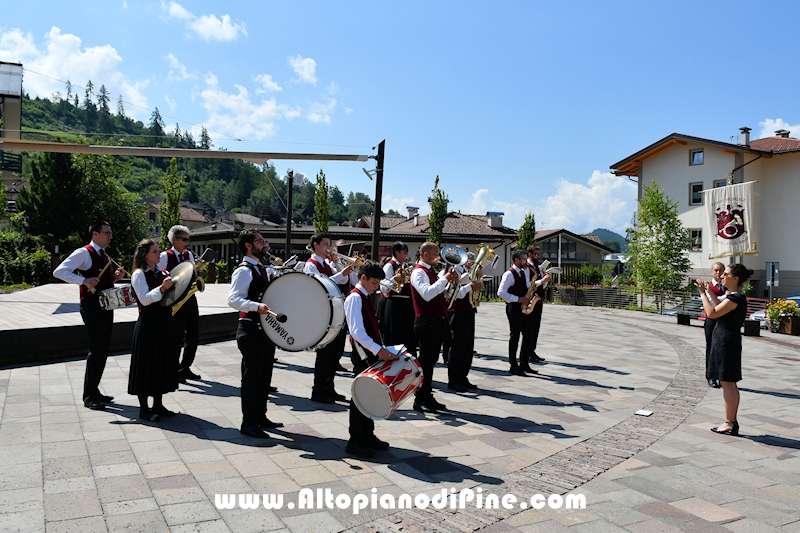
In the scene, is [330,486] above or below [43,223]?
below

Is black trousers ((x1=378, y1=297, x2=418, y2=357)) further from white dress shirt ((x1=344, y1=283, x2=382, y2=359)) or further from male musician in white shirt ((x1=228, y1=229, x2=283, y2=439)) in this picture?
white dress shirt ((x1=344, y1=283, x2=382, y2=359))

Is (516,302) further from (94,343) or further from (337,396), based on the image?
(94,343)

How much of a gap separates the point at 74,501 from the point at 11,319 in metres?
8.72

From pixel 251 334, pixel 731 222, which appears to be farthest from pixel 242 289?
pixel 731 222

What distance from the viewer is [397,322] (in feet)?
26.3

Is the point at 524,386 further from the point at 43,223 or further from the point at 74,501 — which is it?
the point at 43,223

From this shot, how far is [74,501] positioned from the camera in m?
3.91

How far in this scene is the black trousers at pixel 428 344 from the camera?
6773 mm

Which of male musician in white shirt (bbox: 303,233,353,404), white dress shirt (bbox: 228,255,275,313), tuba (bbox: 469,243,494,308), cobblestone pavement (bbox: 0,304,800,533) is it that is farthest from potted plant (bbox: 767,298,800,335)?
white dress shirt (bbox: 228,255,275,313)

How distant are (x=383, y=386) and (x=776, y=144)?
124ft

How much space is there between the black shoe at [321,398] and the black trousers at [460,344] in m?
1.72

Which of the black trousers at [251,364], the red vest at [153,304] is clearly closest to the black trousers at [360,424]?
the black trousers at [251,364]

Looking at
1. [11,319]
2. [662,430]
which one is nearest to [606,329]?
[662,430]

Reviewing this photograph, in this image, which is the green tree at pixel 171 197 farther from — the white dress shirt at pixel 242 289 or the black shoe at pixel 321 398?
the white dress shirt at pixel 242 289
